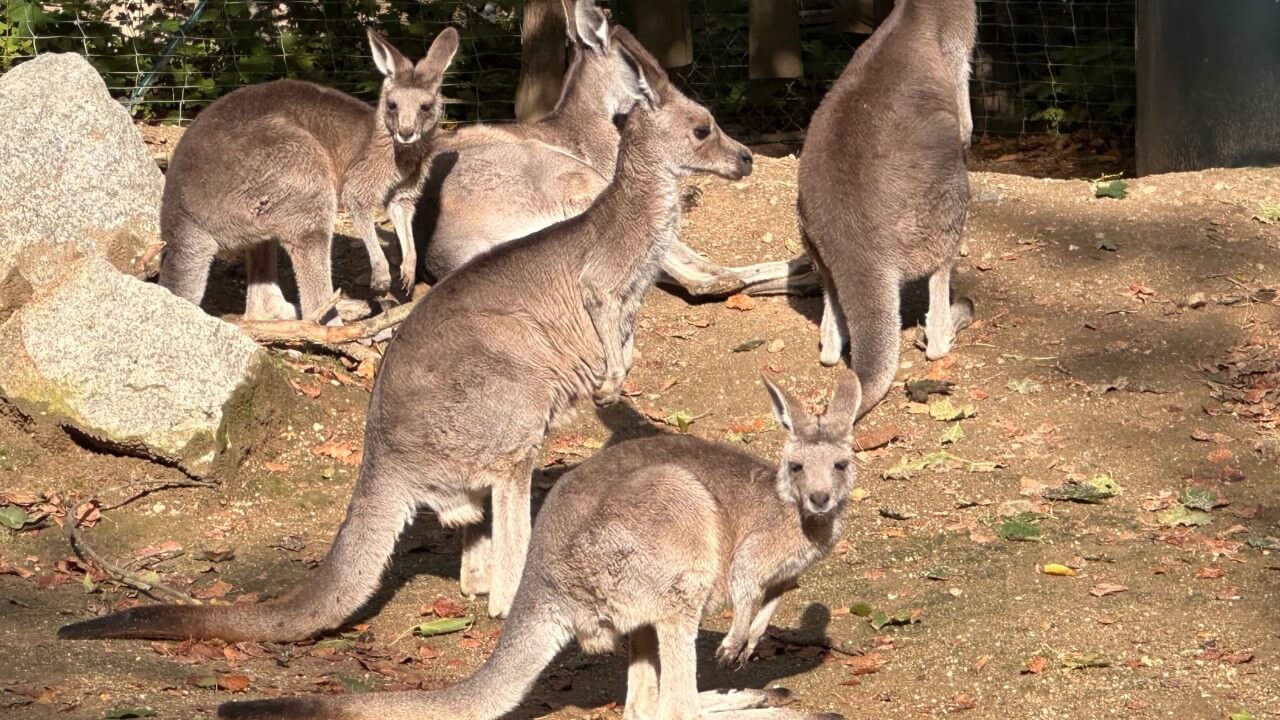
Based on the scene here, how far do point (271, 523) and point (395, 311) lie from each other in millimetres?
1760

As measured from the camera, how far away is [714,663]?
6215 mm

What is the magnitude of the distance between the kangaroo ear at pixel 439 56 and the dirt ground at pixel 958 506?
162cm

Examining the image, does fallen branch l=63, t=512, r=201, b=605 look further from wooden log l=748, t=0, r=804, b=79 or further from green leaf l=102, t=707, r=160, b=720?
wooden log l=748, t=0, r=804, b=79

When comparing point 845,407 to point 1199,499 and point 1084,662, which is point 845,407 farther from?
point 1199,499

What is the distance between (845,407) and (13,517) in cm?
381

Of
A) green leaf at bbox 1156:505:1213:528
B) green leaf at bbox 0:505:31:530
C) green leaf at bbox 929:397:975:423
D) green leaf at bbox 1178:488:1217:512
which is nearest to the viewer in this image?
green leaf at bbox 1156:505:1213:528

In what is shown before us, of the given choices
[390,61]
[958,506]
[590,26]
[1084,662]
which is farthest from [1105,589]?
[590,26]

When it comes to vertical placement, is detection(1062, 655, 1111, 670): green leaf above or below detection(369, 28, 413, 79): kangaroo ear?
below

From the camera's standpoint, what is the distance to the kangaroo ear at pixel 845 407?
548 cm

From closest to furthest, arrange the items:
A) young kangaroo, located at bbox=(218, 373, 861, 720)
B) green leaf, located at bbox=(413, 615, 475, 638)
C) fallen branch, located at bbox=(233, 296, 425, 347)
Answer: young kangaroo, located at bbox=(218, 373, 861, 720)
green leaf, located at bbox=(413, 615, 475, 638)
fallen branch, located at bbox=(233, 296, 425, 347)

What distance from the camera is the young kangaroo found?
5168 millimetres

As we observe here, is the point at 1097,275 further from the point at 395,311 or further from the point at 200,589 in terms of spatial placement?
the point at 200,589

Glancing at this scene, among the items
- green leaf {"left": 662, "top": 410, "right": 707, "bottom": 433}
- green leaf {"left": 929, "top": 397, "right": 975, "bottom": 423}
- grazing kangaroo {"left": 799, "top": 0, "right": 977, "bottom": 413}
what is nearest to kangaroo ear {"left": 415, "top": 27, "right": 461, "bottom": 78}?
grazing kangaroo {"left": 799, "top": 0, "right": 977, "bottom": 413}

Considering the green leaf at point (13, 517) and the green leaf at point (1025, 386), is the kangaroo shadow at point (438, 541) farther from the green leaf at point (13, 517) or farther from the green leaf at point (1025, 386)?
the green leaf at point (1025, 386)
